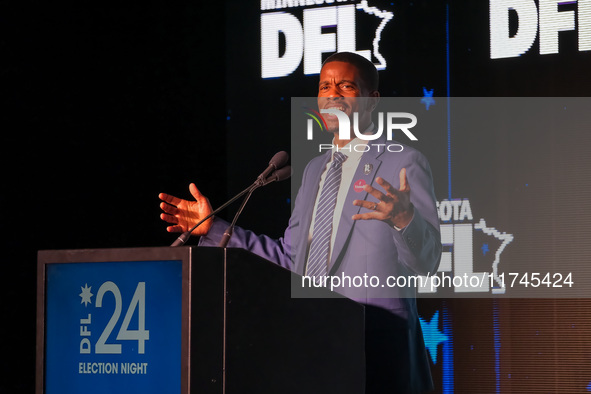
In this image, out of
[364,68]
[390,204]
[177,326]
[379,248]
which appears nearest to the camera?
[177,326]

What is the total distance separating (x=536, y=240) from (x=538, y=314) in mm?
341

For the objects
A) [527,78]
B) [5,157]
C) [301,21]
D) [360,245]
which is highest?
[301,21]

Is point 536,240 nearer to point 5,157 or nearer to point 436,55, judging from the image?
point 436,55

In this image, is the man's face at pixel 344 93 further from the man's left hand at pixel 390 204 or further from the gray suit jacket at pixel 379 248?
the man's left hand at pixel 390 204

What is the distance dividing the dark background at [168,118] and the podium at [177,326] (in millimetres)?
1879

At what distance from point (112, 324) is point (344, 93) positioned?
1.67 metres

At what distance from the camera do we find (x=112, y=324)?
1351 millimetres

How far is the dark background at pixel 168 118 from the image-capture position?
3.24m

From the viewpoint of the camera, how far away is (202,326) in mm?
1270

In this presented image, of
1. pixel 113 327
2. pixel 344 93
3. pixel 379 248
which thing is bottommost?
pixel 113 327

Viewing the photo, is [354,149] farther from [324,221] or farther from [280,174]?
[280,174]

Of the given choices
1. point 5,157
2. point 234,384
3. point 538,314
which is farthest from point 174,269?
point 538,314

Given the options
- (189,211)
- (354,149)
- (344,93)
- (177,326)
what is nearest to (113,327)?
(177,326)

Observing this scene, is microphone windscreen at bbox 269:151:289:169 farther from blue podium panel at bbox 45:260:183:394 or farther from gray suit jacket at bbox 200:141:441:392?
blue podium panel at bbox 45:260:183:394
